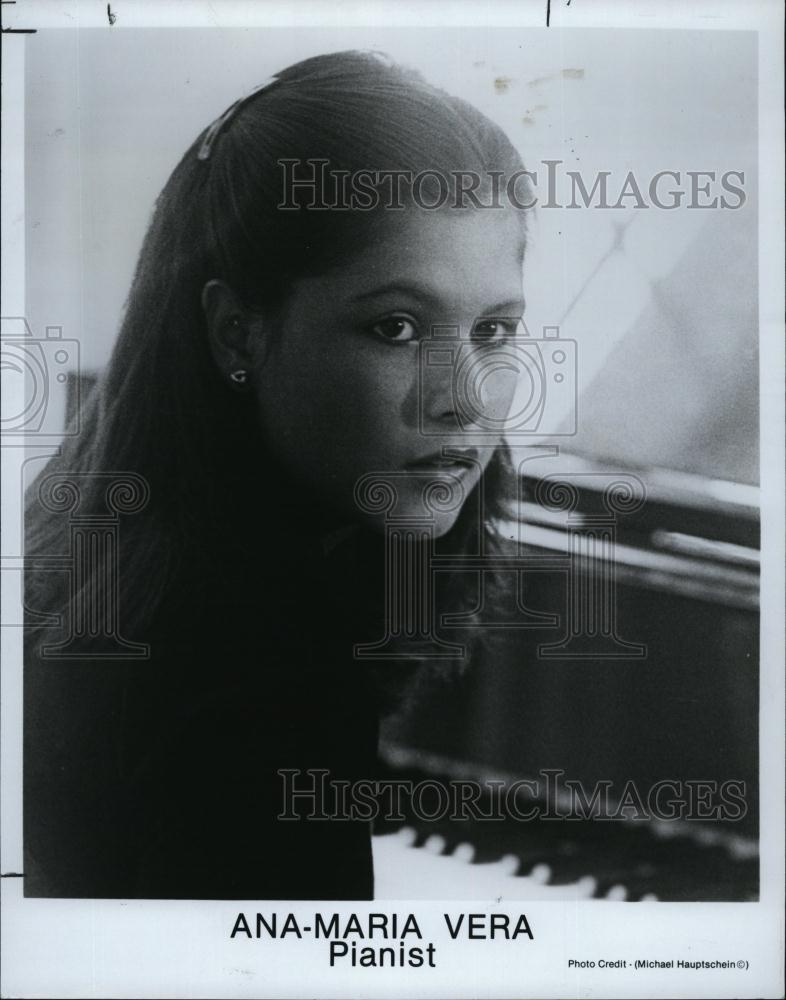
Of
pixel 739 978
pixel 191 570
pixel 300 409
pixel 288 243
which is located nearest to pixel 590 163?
pixel 288 243

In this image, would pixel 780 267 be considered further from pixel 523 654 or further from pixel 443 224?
pixel 523 654

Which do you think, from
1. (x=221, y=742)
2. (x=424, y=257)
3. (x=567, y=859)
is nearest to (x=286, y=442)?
(x=424, y=257)

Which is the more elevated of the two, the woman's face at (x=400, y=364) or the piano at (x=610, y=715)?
the woman's face at (x=400, y=364)

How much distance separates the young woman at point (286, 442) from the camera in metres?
2.17

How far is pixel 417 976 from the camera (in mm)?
2191

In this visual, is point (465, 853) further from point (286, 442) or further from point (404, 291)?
point (404, 291)

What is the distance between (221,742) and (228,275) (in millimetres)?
991

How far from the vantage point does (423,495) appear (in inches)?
85.9

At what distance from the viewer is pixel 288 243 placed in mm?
2174

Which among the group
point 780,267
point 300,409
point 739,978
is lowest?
point 739,978

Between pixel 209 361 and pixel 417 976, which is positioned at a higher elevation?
pixel 209 361

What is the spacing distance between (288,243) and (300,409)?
1.16 ft

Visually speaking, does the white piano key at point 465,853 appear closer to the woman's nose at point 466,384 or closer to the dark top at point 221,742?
the dark top at point 221,742

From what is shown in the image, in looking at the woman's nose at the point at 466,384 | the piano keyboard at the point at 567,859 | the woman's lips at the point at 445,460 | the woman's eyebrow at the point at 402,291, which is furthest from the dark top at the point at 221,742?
the woman's eyebrow at the point at 402,291
